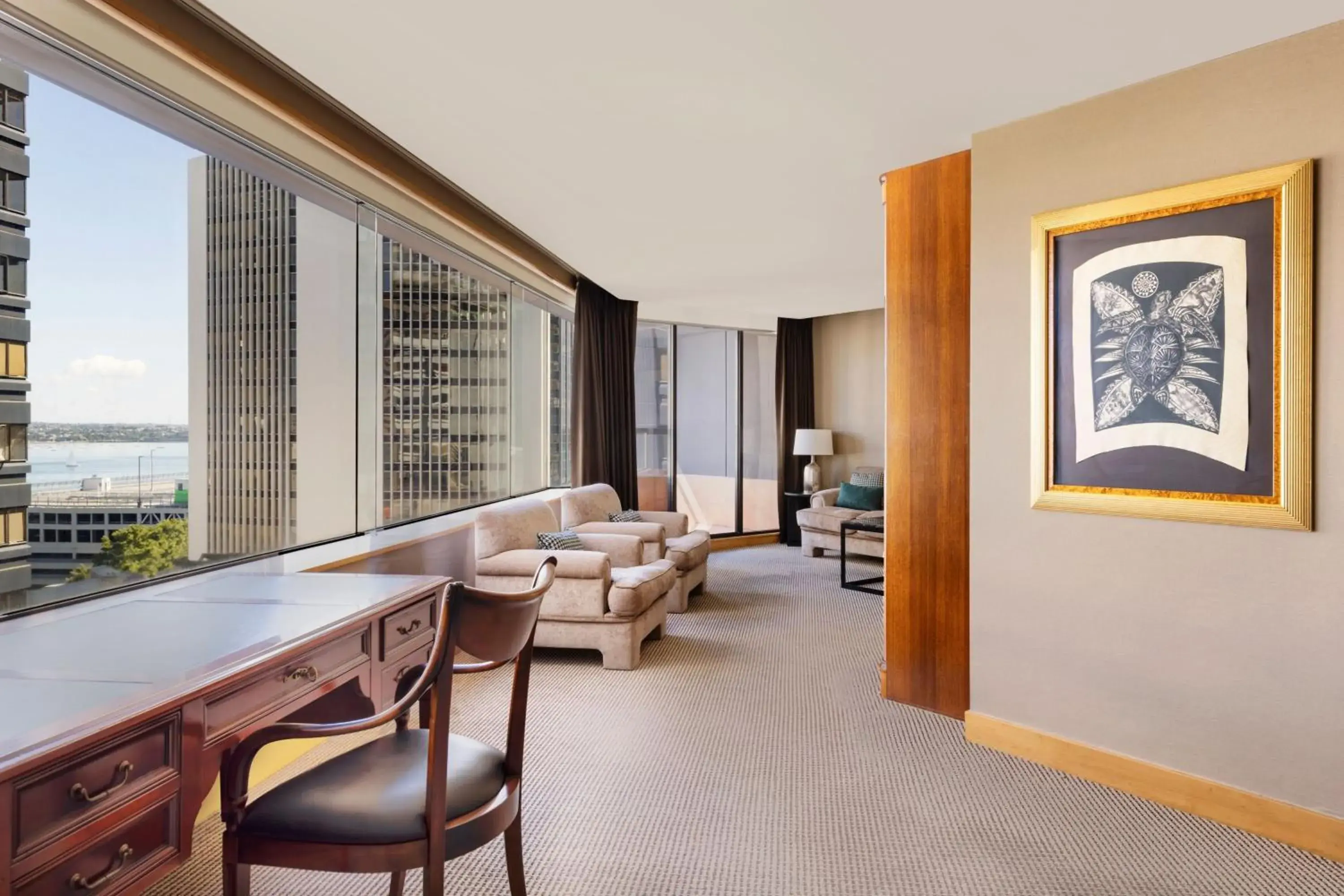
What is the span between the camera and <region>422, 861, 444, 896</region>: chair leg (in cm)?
135

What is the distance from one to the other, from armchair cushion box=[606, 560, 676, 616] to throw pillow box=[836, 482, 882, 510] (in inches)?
122

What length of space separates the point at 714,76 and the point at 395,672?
→ 7.24 feet

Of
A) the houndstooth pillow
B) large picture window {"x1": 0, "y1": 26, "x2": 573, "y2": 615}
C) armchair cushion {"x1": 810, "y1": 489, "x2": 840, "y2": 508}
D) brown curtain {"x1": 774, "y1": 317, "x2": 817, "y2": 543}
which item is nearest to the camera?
large picture window {"x1": 0, "y1": 26, "x2": 573, "y2": 615}

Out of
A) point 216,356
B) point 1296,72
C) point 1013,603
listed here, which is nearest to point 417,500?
point 216,356

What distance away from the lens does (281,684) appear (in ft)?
5.16

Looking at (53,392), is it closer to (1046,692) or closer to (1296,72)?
(1046,692)

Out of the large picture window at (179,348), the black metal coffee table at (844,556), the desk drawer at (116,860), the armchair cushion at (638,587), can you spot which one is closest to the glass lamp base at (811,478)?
the black metal coffee table at (844,556)

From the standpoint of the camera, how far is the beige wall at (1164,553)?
2078 mm

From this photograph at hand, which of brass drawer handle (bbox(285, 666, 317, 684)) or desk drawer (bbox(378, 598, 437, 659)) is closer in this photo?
brass drawer handle (bbox(285, 666, 317, 684))

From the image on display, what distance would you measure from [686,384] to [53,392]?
591 cm

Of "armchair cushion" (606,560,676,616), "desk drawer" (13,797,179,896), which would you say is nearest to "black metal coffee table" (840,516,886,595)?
"armchair cushion" (606,560,676,616)

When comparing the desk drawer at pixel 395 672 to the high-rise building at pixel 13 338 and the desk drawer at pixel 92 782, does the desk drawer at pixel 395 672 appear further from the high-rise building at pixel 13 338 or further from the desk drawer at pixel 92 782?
the high-rise building at pixel 13 338

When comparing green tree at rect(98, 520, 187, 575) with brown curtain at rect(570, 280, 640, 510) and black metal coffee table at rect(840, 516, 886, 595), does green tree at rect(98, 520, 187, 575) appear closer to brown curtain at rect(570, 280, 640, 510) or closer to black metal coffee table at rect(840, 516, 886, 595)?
brown curtain at rect(570, 280, 640, 510)

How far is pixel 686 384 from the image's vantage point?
748 cm
